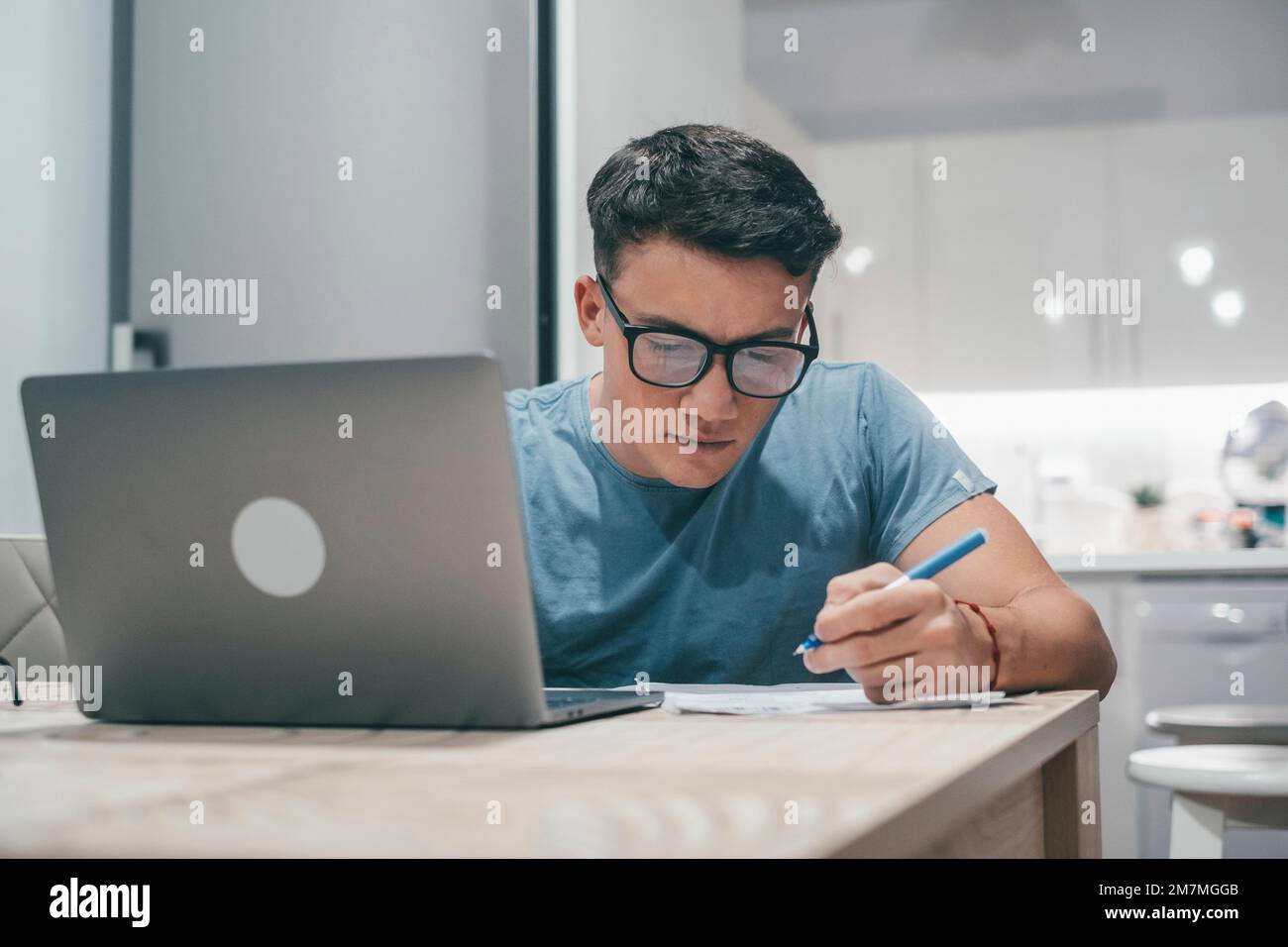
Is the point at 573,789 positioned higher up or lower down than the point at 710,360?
lower down

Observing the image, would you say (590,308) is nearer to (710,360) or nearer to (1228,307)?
(710,360)

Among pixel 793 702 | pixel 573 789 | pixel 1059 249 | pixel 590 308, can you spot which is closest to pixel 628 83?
pixel 590 308

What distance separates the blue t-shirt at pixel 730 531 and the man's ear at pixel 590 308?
79mm

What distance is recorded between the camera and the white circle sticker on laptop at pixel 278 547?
26.4 inches

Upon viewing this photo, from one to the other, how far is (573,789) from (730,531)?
0.82 m

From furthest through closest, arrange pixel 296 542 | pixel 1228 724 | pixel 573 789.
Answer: pixel 1228 724 < pixel 296 542 < pixel 573 789

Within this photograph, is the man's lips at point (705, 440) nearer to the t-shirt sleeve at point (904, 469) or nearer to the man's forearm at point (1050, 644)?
the t-shirt sleeve at point (904, 469)

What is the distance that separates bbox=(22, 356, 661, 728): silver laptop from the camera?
0.64m

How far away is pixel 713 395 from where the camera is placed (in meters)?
1.11

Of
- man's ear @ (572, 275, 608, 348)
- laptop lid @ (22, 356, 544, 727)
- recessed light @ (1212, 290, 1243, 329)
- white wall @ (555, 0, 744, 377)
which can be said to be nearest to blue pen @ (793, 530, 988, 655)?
laptop lid @ (22, 356, 544, 727)

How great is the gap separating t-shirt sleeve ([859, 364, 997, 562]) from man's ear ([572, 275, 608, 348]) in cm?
30

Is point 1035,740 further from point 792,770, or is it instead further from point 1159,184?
point 1159,184

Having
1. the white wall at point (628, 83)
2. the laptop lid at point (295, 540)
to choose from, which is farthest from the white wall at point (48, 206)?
the laptop lid at point (295, 540)
